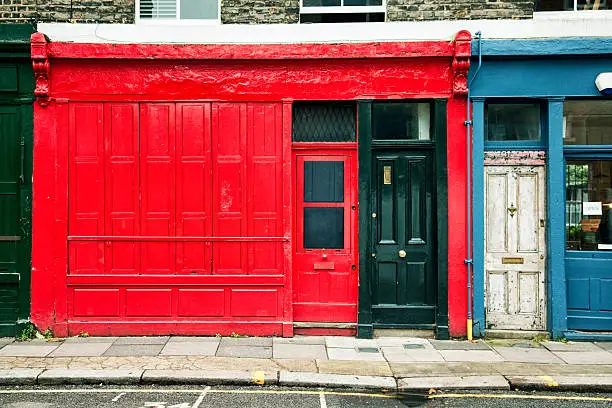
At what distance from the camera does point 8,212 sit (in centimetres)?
870

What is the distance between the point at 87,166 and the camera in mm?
8781

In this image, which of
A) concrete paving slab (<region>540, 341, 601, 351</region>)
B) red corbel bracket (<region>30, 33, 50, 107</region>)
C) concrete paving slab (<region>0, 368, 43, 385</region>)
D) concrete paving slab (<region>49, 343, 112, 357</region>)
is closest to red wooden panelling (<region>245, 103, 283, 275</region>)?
concrete paving slab (<region>49, 343, 112, 357</region>)

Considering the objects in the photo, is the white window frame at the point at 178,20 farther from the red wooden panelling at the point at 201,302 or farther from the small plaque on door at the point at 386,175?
the red wooden panelling at the point at 201,302

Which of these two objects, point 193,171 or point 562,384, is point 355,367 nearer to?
point 562,384

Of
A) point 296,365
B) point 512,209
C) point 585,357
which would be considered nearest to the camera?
point 296,365

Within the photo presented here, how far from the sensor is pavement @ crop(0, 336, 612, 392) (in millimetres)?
6676

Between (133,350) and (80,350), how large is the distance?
2.49 ft

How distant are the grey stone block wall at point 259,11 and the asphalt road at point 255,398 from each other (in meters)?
5.58

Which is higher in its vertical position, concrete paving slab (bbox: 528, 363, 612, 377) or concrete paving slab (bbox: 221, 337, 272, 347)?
concrete paving slab (bbox: 221, 337, 272, 347)

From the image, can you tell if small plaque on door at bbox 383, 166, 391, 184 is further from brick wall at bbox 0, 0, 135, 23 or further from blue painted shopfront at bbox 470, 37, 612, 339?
brick wall at bbox 0, 0, 135, 23

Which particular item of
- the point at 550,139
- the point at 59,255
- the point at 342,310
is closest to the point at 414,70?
the point at 550,139

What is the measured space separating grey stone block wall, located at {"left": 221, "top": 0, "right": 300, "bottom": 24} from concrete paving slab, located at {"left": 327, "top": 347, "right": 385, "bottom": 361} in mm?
5119

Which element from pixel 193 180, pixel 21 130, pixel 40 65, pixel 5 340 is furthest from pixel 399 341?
pixel 40 65

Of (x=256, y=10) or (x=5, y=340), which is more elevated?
(x=256, y=10)
